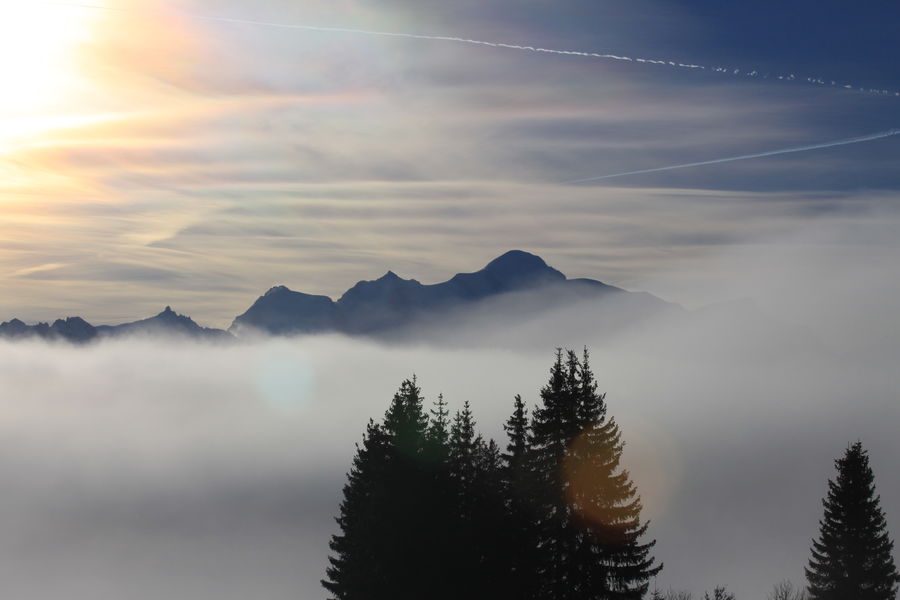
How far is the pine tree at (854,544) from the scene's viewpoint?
228ft

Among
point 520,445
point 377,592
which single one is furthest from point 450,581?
point 520,445

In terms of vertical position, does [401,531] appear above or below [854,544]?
above

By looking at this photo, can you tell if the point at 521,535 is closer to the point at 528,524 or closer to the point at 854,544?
the point at 528,524

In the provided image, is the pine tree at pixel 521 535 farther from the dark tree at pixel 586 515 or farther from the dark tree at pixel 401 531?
the dark tree at pixel 401 531

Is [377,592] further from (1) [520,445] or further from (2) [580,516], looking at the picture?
(1) [520,445]

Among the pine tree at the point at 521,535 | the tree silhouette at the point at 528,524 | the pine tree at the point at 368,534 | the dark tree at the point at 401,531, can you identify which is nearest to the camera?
the dark tree at the point at 401,531

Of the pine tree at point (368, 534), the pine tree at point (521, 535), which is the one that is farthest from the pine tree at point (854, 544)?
the pine tree at point (368, 534)

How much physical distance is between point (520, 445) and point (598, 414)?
10.8 metres

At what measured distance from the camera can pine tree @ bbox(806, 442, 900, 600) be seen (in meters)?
69.4

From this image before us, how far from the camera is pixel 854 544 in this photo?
6950 centimetres

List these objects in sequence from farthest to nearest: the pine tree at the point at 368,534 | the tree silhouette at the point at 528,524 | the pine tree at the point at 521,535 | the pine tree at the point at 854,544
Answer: the pine tree at the point at 854,544
the pine tree at the point at 368,534
the pine tree at the point at 521,535
the tree silhouette at the point at 528,524

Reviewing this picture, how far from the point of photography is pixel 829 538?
70.3 meters

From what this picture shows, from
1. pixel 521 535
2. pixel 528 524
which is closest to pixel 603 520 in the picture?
pixel 528 524

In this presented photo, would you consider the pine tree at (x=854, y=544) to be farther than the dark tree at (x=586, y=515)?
Yes
